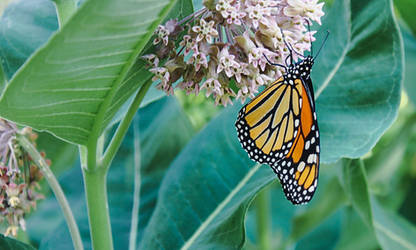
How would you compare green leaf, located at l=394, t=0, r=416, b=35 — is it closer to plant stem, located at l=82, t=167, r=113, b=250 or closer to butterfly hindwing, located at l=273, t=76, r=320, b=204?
butterfly hindwing, located at l=273, t=76, r=320, b=204

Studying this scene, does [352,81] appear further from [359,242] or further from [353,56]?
[359,242]

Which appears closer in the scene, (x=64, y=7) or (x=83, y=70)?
(x=83, y=70)

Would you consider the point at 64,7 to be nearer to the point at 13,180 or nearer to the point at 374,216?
the point at 13,180

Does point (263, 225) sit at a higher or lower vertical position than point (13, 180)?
lower

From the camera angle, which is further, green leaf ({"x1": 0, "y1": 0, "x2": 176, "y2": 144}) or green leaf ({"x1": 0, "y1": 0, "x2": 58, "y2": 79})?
green leaf ({"x1": 0, "y1": 0, "x2": 58, "y2": 79})

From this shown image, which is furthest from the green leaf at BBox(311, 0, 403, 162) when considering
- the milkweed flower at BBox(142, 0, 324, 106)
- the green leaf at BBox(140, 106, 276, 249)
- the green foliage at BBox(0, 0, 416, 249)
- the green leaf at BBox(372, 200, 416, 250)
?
the green leaf at BBox(372, 200, 416, 250)

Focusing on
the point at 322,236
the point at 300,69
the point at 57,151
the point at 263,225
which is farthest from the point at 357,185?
the point at 57,151
